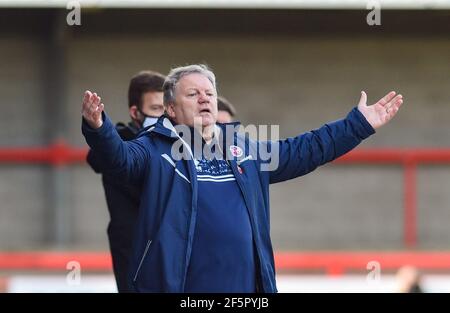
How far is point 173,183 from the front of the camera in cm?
386

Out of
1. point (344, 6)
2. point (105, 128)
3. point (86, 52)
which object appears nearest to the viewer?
point (105, 128)

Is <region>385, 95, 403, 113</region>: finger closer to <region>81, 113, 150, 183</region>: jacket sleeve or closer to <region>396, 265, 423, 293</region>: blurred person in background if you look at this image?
<region>81, 113, 150, 183</region>: jacket sleeve

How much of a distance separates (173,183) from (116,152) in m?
0.25

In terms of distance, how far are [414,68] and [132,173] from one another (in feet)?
32.1

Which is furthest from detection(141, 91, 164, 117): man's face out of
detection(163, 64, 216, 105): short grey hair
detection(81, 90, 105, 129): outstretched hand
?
detection(81, 90, 105, 129): outstretched hand

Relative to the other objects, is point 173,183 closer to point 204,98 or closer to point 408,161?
point 204,98

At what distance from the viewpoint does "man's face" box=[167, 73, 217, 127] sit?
4020 mm

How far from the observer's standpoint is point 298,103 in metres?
13.2

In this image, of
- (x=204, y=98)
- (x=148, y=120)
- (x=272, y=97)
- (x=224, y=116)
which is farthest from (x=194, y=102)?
(x=272, y=97)

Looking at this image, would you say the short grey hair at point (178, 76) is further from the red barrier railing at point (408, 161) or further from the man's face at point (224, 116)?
the red barrier railing at point (408, 161)

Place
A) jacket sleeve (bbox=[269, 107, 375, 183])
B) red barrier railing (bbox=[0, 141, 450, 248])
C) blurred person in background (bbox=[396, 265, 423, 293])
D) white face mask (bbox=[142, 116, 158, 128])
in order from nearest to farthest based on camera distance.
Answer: jacket sleeve (bbox=[269, 107, 375, 183]), white face mask (bbox=[142, 116, 158, 128]), blurred person in background (bbox=[396, 265, 423, 293]), red barrier railing (bbox=[0, 141, 450, 248])

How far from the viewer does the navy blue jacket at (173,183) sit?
3777 mm
